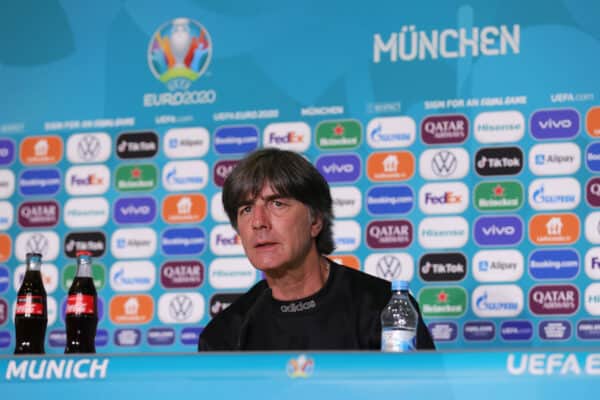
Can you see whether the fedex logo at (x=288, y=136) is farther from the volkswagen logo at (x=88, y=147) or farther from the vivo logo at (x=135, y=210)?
the volkswagen logo at (x=88, y=147)

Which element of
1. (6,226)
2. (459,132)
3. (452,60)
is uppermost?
(452,60)

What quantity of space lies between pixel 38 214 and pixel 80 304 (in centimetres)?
174

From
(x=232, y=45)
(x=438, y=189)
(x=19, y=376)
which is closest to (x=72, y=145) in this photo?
(x=232, y=45)

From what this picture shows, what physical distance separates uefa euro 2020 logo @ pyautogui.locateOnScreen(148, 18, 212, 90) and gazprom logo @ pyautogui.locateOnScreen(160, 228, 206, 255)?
0.55m

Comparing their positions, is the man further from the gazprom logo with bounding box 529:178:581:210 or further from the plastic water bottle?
the gazprom logo with bounding box 529:178:581:210

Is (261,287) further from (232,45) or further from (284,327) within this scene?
(232,45)

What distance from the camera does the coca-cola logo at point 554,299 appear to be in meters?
3.45

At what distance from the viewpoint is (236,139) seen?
3.84 metres

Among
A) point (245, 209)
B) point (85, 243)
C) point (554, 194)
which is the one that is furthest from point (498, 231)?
point (85, 243)

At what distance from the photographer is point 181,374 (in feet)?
5.03

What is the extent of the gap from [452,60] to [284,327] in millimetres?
1494

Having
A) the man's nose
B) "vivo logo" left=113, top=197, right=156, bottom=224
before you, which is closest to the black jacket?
the man's nose

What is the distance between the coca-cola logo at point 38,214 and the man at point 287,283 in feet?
5.21

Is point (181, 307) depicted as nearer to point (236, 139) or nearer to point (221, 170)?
point (221, 170)
